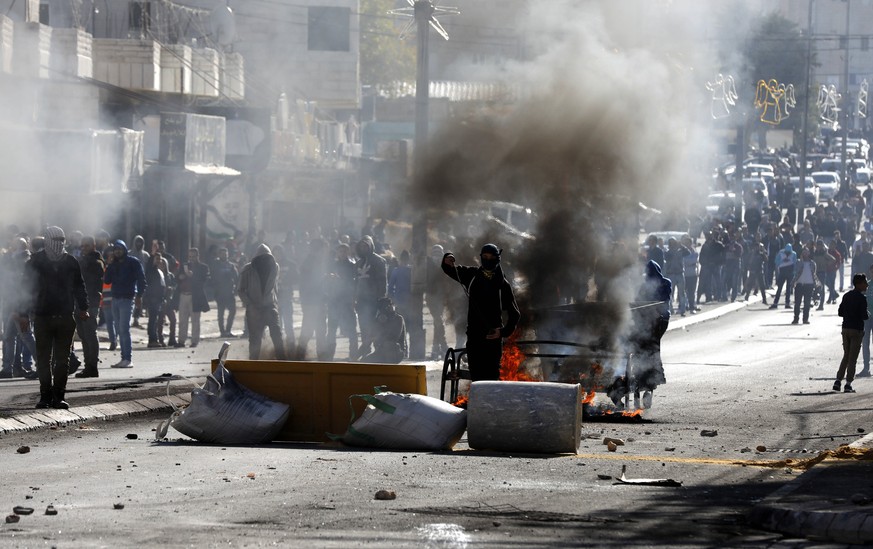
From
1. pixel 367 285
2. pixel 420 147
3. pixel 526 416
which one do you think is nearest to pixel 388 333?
pixel 367 285

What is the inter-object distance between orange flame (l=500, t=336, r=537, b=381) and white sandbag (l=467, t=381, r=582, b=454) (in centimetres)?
304

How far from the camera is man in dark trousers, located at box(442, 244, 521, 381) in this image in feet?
40.4

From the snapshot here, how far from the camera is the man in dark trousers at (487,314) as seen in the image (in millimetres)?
12320

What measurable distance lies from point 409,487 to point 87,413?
16.4ft

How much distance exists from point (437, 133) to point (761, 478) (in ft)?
40.5

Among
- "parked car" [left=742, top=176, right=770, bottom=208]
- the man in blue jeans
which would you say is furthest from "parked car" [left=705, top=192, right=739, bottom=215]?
the man in blue jeans

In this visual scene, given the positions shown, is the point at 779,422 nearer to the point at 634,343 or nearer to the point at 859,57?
the point at 634,343

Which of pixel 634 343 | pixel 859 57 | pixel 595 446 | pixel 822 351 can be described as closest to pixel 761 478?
pixel 595 446

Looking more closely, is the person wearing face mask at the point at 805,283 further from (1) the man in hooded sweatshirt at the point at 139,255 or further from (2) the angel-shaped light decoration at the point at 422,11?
(1) the man in hooded sweatshirt at the point at 139,255

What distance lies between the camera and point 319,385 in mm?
Result: 11758

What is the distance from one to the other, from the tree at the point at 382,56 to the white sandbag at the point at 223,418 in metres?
70.8

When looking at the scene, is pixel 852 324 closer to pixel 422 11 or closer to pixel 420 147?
pixel 420 147

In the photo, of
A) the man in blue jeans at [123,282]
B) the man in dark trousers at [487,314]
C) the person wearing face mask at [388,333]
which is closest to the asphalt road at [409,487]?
the man in dark trousers at [487,314]

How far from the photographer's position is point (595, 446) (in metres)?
11.5
